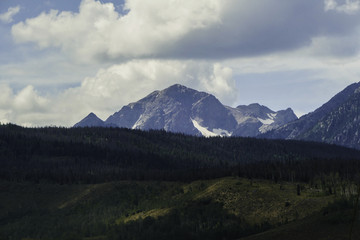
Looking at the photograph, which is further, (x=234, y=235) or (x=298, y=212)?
(x=298, y=212)

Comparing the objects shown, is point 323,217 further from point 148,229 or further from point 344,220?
point 148,229

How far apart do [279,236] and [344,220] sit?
47.4ft

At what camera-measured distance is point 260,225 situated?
588 ft

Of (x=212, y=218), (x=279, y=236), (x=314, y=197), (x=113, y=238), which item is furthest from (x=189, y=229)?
(x=279, y=236)

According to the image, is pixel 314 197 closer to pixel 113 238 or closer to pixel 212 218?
pixel 212 218

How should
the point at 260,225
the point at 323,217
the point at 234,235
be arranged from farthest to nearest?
the point at 260,225
the point at 234,235
the point at 323,217

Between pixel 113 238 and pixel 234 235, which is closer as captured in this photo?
pixel 234 235

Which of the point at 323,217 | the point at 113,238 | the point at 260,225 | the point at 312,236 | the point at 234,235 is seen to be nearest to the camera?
the point at 312,236

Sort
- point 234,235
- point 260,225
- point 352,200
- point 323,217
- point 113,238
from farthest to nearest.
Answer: point 113,238, point 260,225, point 234,235, point 352,200, point 323,217

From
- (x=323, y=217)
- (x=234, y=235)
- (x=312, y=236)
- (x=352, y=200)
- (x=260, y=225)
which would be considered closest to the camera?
(x=312, y=236)

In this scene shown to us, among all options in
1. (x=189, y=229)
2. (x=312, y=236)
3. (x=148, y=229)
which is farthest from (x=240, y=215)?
(x=312, y=236)

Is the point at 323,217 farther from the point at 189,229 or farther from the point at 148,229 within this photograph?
the point at 148,229

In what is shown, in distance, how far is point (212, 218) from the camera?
198750 millimetres

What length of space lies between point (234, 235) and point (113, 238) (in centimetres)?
4804
